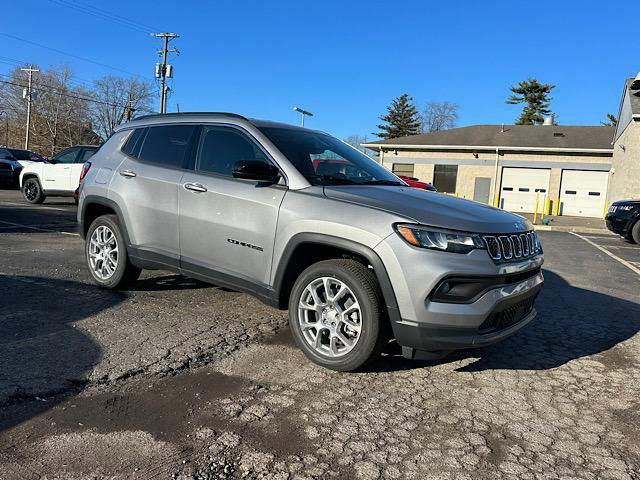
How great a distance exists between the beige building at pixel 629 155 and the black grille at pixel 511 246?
2015 centimetres

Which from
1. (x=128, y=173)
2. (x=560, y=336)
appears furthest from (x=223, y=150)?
(x=560, y=336)

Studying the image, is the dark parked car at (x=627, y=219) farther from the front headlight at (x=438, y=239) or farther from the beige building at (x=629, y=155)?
the front headlight at (x=438, y=239)

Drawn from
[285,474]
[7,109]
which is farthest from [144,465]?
[7,109]

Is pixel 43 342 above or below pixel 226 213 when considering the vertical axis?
below

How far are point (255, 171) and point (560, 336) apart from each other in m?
3.25

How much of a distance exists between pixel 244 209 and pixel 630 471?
297cm

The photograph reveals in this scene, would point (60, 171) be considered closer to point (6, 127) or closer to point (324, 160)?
point (324, 160)

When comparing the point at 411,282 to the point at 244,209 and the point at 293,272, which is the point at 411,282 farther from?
the point at 244,209

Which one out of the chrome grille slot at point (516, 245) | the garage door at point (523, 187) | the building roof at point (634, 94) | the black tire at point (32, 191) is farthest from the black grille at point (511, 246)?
the garage door at point (523, 187)

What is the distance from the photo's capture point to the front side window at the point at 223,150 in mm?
4266

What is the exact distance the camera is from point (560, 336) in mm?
4766

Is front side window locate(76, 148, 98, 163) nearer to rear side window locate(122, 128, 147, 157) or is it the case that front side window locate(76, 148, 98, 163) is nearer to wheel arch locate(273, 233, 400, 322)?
rear side window locate(122, 128, 147, 157)

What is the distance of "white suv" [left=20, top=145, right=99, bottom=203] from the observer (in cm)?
1367

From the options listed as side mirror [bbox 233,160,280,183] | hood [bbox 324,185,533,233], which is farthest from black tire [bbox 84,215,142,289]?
hood [bbox 324,185,533,233]
